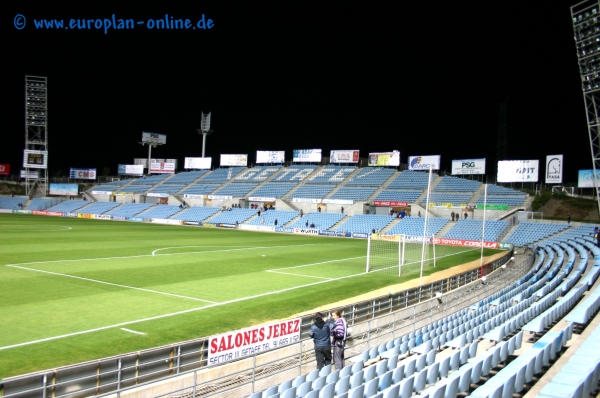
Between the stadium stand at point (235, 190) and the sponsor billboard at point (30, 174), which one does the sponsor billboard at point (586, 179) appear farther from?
the sponsor billboard at point (30, 174)

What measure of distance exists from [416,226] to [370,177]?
1683 centimetres

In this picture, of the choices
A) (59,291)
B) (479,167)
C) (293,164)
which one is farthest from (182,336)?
(293,164)

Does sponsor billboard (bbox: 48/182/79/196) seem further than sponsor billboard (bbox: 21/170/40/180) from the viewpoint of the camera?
Yes

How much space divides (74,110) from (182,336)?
259 ft

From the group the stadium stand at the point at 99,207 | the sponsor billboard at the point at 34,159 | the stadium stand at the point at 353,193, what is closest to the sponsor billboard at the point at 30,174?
the sponsor billboard at the point at 34,159

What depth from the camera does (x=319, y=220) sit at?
53969mm

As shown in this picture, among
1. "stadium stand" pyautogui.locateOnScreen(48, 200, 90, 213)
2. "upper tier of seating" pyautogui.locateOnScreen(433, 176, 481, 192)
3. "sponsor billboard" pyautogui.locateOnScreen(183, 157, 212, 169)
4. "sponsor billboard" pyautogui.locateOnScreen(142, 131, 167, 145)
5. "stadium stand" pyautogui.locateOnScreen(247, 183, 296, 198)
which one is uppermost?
"sponsor billboard" pyautogui.locateOnScreen(142, 131, 167, 145)

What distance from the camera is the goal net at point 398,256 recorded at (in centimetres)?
2607

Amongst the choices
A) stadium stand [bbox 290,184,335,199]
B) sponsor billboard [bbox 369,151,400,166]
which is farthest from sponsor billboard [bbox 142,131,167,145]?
sponsor billboard [bbox 369,151,400,166]

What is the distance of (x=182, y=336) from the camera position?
13.1 metres

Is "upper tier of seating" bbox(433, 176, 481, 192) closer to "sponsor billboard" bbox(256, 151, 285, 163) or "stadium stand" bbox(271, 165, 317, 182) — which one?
"stadium stand" bbox(271, 165, 317, 182)

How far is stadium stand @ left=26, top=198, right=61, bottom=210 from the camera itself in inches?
2817

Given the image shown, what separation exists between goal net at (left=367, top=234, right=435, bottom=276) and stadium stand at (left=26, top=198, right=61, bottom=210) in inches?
2227

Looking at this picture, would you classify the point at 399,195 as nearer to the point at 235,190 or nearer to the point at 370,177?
the point at 370,177
